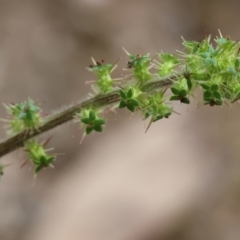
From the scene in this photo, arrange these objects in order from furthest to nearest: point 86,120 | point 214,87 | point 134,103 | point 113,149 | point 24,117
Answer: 1. point 113,149
2. point 24,117
3. point 86,120
4. point 134,103
5. point 214,87

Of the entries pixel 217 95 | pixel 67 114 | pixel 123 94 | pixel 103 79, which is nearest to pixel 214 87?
pixel 217 95

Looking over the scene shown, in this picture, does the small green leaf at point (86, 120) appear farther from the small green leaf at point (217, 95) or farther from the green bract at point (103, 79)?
the small green leaf at point (217, 95)

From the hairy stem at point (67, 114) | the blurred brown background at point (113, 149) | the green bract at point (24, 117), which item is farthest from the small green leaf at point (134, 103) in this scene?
the blurred brown background at point (113, 149)

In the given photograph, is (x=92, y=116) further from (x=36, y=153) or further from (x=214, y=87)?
(x=214, y=87)

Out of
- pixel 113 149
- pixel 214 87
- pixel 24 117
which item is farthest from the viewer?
pixel 113 149

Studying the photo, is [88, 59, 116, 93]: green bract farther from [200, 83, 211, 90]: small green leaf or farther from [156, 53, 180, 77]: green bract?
[200, 83, 211, 90]: small green leaf

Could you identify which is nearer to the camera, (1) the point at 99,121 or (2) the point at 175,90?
(2) the point at 175,90
